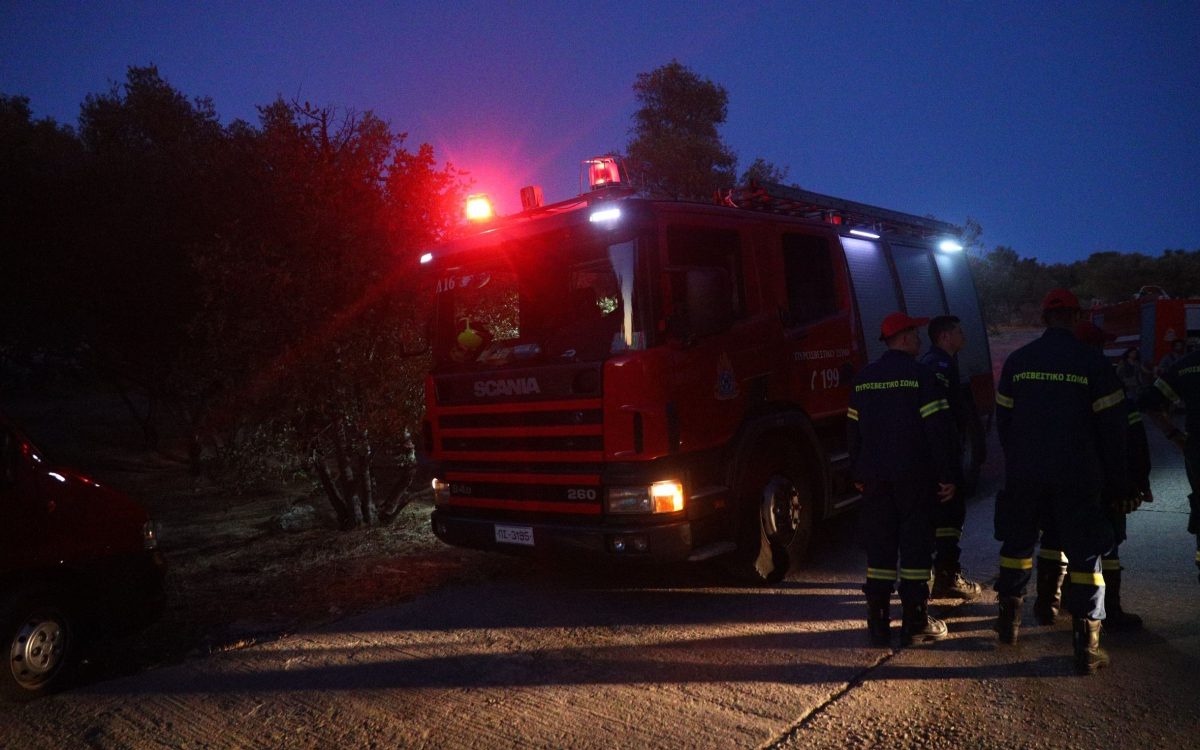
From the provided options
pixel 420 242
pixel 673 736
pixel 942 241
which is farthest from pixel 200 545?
pixel 942 241

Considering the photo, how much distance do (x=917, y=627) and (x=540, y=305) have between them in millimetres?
3196

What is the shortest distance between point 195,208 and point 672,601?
8708mm

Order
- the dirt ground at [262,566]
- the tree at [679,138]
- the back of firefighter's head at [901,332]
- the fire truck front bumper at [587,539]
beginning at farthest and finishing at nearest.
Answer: the tree at [679,138], the dirt ground at [262,566], the fire truck front bumper at [587,539], the back of firefighter's head at [901,332]

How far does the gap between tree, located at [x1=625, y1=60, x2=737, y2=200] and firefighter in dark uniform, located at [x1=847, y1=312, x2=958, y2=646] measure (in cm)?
2056

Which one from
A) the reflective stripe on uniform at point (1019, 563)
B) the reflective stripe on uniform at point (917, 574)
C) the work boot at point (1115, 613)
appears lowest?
the work boot at point (1115, 613)

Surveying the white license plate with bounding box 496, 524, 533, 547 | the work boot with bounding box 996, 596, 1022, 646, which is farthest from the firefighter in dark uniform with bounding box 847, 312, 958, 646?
the white license plate with bounding box 496, 524, 533, 547

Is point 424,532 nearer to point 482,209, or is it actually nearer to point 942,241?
point 482,209

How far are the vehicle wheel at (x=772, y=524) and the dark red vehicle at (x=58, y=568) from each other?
3.76 metres

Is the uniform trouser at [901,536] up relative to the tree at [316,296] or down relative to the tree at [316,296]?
down

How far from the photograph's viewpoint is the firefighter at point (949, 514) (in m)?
5.17

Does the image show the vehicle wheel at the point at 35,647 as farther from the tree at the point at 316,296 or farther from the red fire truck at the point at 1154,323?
the red fire truck at the point at 1154,323

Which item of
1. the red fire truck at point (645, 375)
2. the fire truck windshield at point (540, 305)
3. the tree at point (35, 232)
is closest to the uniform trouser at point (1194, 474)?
the red fire truck at point (645, 375)

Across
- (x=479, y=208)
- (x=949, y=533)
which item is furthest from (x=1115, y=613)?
(x=479, y=208)

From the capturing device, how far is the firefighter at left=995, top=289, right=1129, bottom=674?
13.5 ft
